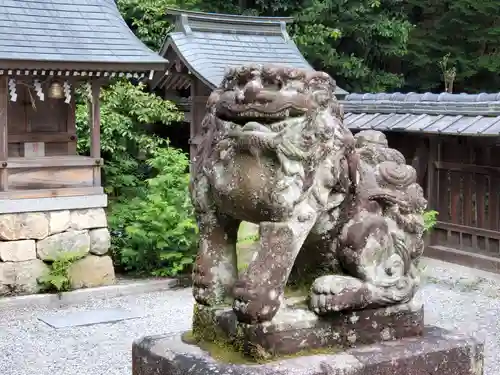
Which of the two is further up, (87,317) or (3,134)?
(3,134)

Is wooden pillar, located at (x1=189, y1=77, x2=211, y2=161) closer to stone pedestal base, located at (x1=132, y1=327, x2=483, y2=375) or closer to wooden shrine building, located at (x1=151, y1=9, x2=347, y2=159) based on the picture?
wooden shrine building, located at (x1=151, y1=9, x2=347, y2=159)

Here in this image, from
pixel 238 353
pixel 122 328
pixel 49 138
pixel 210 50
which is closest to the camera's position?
pixel 238 353

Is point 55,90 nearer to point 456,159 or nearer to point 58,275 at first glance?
point 58,275

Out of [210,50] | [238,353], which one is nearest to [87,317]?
[238,353]

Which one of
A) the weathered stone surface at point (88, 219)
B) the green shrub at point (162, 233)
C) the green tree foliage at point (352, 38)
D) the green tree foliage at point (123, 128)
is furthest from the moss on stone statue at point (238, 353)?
the green tree foliage at point (352, 38)

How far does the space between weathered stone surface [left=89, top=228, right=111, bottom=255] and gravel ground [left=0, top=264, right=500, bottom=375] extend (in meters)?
0.85

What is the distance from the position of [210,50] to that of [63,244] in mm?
5355

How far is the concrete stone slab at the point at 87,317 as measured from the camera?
8.74 m

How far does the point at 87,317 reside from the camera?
29.7 ft

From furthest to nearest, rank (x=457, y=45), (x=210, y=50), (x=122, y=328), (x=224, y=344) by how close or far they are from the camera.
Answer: (x=457, y=45) < (x=210, y=50) < (x=122, y=328) < (x=224, y=344)

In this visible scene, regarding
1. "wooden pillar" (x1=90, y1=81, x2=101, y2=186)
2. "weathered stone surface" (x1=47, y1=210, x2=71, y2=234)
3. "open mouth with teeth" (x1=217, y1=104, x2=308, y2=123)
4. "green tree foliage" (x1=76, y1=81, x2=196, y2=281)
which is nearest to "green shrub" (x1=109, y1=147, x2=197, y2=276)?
"green tree foliage" (x1=76, y1=81, x2=196, y2=281)

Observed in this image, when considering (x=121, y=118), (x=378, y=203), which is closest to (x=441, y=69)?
(x=121, y=118)

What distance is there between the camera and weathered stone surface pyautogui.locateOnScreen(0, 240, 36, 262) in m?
9.86

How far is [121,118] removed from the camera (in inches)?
532
